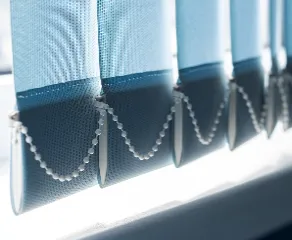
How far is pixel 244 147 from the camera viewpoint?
121 centimetres

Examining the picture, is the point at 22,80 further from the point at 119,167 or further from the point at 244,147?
the point at 244,147

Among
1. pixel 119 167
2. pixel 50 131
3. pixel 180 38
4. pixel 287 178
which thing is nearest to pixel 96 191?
pixel 119 167

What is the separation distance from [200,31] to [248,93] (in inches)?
8.6

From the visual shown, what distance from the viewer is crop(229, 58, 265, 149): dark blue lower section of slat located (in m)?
1.11

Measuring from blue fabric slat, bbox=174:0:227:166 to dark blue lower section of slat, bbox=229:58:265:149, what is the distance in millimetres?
43

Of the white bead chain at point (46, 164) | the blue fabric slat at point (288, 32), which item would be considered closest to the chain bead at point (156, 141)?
the white bead chain at point (46, 164)

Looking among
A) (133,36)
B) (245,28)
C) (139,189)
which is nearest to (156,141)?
(139,189)

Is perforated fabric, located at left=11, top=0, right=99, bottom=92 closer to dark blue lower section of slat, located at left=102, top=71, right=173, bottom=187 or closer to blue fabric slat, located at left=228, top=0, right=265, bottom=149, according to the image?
dark blue lower section of slat, located at left=102, top=71, right=173, bottom=187

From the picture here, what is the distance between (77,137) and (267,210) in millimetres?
540

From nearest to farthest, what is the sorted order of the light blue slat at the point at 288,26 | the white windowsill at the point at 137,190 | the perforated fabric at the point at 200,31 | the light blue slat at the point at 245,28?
the white windowsill at the point at 137,190 → the perforated fabric at the point at 200,31 → the light blue slat at the point at 245,28 → the light blue slat at the point at 288,26

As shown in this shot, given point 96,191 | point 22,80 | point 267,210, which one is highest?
point 22,80

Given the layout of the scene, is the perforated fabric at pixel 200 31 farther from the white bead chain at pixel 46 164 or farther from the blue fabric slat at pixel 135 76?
the white bead chain at pixel 46 164

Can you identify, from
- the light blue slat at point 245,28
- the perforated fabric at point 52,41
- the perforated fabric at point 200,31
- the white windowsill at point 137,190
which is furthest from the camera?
the light blue slat at point 245,28

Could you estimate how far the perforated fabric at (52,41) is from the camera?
2.48ft
